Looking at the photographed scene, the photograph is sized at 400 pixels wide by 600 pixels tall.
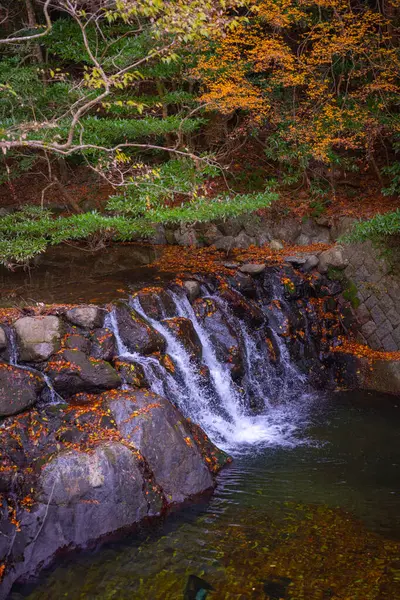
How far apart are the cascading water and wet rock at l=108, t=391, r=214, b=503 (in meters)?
0.96

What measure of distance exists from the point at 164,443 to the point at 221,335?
9.96 ft

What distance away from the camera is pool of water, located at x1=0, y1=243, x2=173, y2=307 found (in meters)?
8.90

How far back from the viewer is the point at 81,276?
34.2 ft

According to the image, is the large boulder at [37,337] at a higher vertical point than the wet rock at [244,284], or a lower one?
higher

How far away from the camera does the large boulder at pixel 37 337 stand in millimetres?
6656

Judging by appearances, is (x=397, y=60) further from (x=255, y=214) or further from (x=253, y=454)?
(x=253, y=454)

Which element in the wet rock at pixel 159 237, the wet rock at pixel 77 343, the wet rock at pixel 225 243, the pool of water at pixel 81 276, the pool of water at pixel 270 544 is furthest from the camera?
the wet rock at pixel 159 237

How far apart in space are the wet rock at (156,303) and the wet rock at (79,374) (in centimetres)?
169

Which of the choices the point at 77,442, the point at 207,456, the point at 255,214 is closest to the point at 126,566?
the point at 77,442

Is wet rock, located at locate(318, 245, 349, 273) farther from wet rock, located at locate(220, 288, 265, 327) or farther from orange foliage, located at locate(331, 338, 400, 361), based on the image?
wet rock, located at locate(220, 288, 265, 327)

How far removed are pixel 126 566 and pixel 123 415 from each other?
174 centimetres

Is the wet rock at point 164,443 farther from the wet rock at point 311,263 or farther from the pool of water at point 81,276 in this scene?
the wet rock at point 311,263

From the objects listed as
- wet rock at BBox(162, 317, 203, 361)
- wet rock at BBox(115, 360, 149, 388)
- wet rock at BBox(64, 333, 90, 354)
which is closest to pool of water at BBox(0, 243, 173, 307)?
wet rock at BBox(162, 317, 203, 361)

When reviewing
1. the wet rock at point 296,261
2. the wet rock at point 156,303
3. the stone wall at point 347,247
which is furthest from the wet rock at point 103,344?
the stone wall at point 347,247
